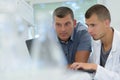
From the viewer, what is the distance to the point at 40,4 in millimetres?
2422

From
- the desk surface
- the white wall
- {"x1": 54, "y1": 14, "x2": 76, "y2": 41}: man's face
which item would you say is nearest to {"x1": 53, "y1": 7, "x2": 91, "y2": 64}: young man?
{"x1": 54, "y1": 14, "x2": 76, "y2": 41}: man's face

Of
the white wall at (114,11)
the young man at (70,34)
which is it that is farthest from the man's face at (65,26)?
the white wall at (114,11)

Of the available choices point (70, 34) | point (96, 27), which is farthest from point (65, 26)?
point (96, 27)

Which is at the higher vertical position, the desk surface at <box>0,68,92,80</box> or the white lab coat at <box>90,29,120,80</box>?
the desk surface at <box>0,68,92,80</box>

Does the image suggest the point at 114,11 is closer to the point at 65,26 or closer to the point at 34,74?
the point at 65,26

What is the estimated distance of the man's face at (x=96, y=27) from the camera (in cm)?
107

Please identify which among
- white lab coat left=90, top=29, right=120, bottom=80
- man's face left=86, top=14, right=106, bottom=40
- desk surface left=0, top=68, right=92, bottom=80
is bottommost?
white lab coat left=90, top=29, right=120, bottom=80

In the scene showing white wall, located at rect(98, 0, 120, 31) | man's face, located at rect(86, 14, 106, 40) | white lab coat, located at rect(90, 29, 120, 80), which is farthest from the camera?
white wall, located at rect(98, 0, 120, 31)

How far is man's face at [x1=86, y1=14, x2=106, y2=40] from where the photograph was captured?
3.52ft

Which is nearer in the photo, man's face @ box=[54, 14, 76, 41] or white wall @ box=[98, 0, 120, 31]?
man's face @ box=[54, 14, 76, 41]

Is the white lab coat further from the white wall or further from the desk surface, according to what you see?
the white wall

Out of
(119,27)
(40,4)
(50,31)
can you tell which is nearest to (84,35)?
(50,31)

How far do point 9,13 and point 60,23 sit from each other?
0.66 meters

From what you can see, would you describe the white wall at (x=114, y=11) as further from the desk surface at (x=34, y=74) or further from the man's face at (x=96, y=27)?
the desk surface at (x=34, y=74)
